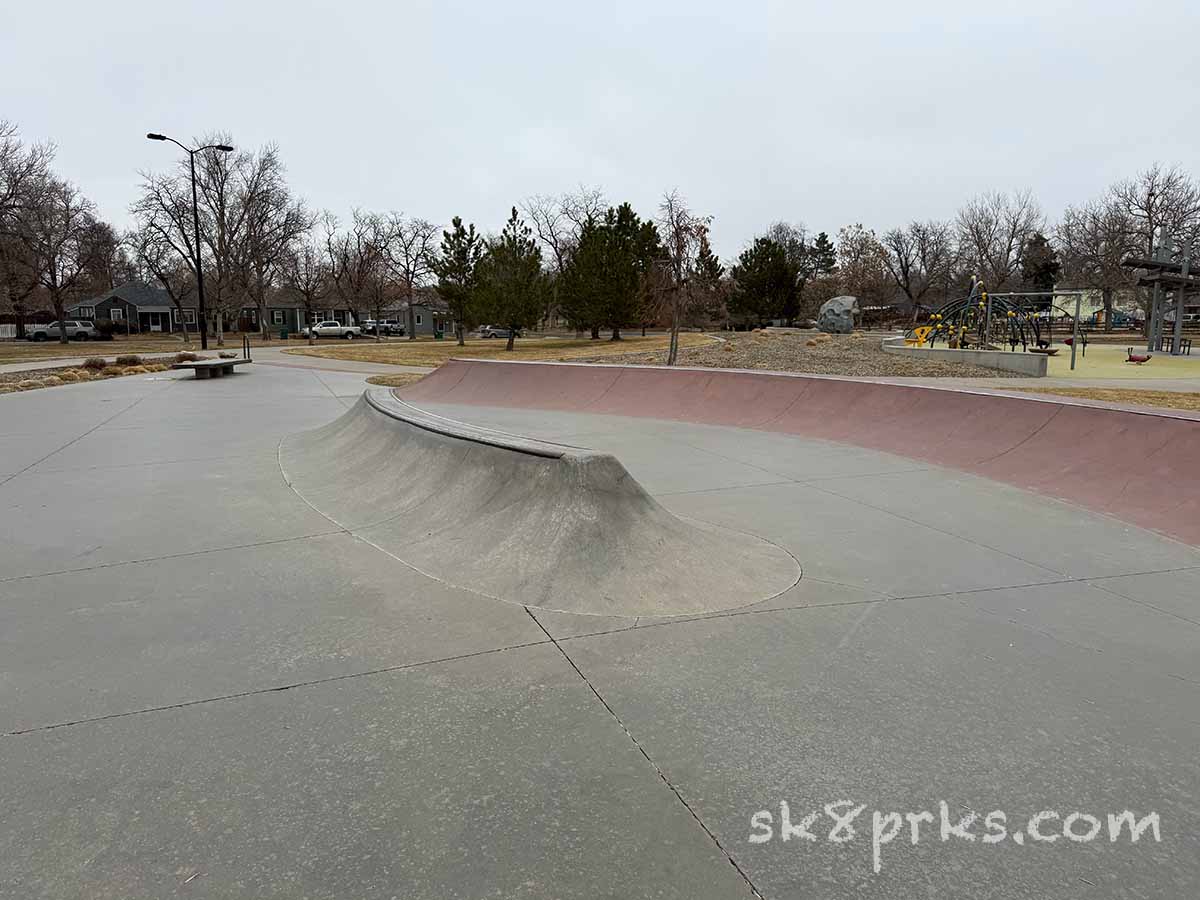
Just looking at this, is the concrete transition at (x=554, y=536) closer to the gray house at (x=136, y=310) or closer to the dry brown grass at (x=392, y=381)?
the dry brown grass at (x=392, y=381)

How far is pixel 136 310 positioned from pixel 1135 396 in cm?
9254

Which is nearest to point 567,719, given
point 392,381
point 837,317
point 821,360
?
point 392,381

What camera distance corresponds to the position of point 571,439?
378 inches

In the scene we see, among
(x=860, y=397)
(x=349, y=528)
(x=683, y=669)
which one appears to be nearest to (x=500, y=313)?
(x=860, y=397)

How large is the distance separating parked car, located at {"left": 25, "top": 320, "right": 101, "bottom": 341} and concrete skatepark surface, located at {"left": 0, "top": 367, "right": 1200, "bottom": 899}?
6480 cm

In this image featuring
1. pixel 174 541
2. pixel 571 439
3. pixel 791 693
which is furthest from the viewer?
pixel 571 439

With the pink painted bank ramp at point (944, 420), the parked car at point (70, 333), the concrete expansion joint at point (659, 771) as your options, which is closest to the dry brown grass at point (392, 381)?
the pink painted bank ramp at point (944, 420)

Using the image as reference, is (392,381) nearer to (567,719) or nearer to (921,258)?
(567,719)

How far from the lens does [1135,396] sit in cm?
1247

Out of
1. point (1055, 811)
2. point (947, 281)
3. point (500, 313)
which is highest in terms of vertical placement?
point (947, 281)

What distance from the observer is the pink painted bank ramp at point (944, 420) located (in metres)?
6.18

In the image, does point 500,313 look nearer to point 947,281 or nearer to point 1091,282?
point 1091,282

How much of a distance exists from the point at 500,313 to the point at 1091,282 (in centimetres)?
4012

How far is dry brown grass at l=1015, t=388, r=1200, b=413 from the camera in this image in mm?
11375
